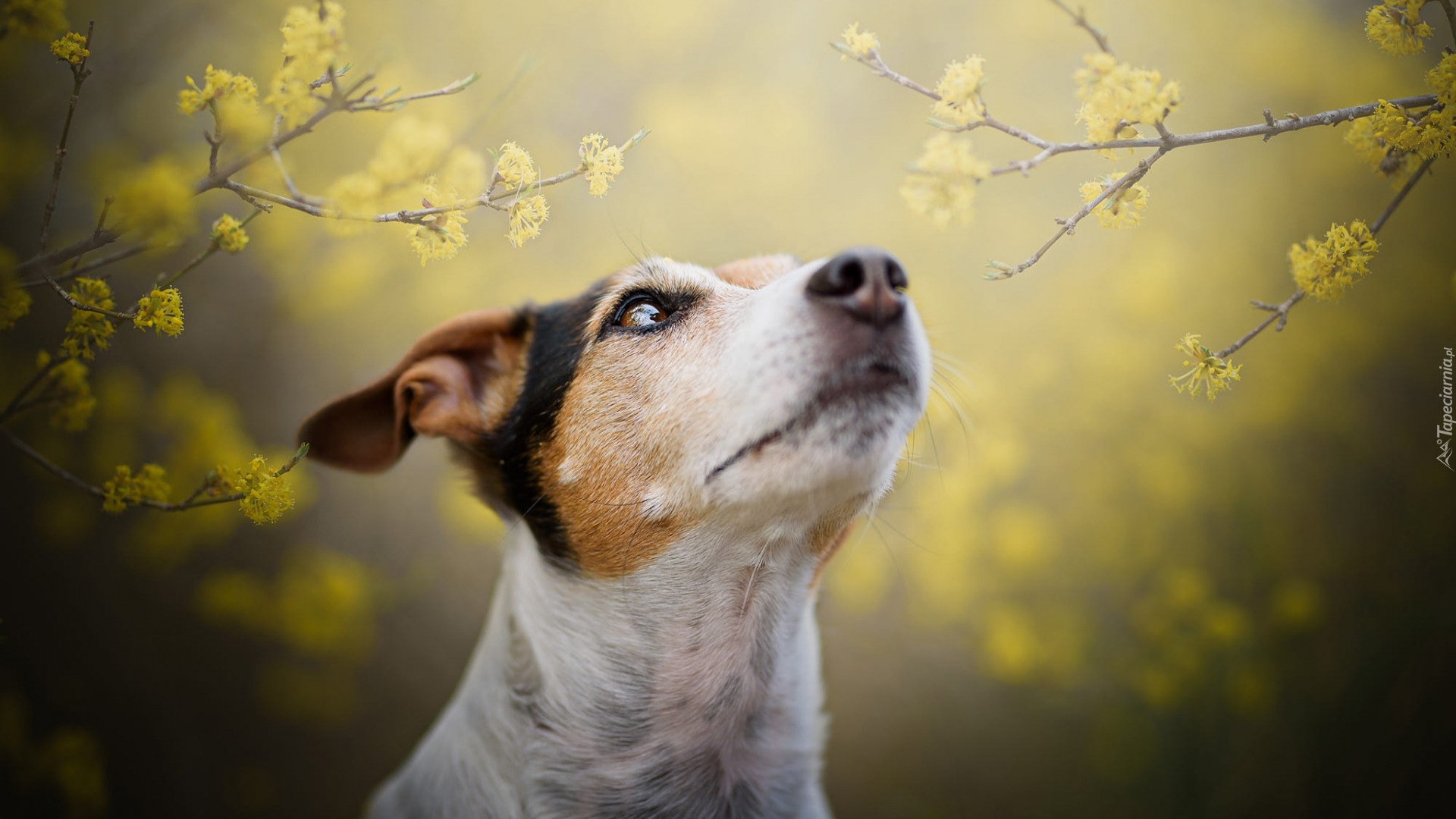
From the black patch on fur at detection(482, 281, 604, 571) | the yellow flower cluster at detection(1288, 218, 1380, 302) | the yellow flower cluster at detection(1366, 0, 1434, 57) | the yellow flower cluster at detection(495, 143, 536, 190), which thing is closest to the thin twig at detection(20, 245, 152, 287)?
the yellow flower cluster at detection(495, 143, 536, 190)

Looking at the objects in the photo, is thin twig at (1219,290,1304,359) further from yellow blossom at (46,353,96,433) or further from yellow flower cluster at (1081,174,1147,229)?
yellow blossom at (46,353,96,433)

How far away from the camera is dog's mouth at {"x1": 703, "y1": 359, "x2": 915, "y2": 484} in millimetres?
1509

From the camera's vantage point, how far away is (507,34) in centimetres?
274

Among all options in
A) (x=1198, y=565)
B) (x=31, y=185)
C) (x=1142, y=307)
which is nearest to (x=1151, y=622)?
(x=1198, y=565)

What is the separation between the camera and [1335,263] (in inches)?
61.6

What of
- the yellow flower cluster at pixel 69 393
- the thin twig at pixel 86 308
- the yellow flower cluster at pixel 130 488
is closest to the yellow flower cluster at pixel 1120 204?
the thin twig at pixel 86 308

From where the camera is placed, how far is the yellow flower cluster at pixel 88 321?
4.65 feet

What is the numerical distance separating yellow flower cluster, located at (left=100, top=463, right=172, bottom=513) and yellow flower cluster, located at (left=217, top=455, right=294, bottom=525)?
0.15m

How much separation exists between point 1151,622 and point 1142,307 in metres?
1.28

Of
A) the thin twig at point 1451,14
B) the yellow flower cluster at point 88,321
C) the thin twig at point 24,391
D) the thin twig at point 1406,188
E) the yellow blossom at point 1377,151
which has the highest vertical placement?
the thin twig at point 1451,14

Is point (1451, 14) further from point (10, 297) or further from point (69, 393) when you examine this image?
point (69, 393)

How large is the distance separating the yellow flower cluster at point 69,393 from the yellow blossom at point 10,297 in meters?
0.18

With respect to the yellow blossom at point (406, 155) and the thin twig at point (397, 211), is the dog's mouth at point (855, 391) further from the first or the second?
the yellow blossom at point (406, 155)

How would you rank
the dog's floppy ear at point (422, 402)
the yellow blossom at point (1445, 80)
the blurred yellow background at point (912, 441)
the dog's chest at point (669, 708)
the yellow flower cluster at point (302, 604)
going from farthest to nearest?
the yellow flower cluster at point (302, 604)
the blurred yellow background at point (912, 441)
the dog's floppy ear at point (422, 402)
the dog's chest at point (669, 708)
the yellow blossom at point (1445, 80)
